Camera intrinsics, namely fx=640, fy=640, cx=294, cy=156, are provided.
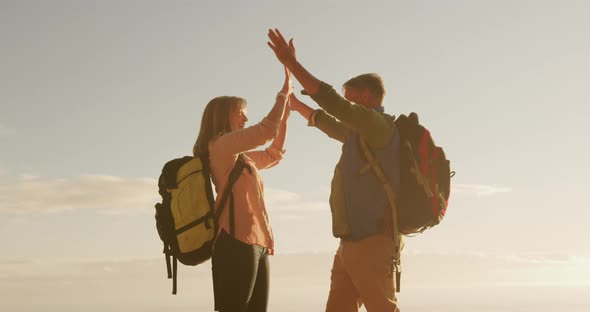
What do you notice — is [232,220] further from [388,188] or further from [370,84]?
[370,84]

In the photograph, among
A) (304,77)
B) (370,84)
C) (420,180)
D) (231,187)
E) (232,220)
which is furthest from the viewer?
(231,187)

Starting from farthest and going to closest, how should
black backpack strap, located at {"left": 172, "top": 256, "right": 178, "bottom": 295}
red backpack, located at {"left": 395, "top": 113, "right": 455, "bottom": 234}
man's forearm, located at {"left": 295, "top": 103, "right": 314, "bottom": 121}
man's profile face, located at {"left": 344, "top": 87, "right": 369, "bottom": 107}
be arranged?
1. man's forearm, located at {"left": 295, "top": 103, "right": 314, "bottom": 121}
2. black backpack strap, located at {"left": 172, "top": 256, "right": 178, "bottom": 295}
3. man's profile face, located at {"left": 344, "top": 87, "right": 369, "bottom": 107}
4. red backpack, located at {"left": 395, "top": 113, "right": 455, "bottom": 234}

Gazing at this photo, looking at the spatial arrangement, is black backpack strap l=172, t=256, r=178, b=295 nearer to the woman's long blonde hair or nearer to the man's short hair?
the woman's long blonde hair

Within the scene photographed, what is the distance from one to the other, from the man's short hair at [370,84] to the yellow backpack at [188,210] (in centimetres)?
134

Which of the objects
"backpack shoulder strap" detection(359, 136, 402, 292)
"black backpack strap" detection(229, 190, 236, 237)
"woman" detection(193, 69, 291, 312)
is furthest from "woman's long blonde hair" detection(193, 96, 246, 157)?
"backpack shoulder strap" detection(359, 136, 402, 292)

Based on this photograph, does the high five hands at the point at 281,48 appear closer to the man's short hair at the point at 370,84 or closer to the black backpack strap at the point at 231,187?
the man's short hair at the point at 370,84

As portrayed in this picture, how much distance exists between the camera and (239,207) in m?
6.07

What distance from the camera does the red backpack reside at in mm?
5426

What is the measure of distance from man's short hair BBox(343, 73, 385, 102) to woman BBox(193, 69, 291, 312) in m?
0.72

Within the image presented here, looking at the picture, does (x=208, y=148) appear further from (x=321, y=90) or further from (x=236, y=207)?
(x=321, y=90)

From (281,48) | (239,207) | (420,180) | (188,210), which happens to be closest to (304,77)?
(281,48)

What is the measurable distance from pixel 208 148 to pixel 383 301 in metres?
2.23

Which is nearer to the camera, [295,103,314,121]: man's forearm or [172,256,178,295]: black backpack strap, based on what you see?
[172,256,178,295]: black backpack strap

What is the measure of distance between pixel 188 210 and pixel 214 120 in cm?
93
